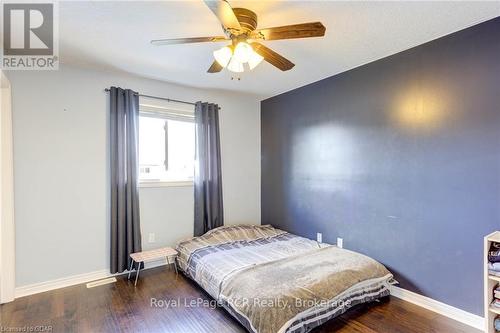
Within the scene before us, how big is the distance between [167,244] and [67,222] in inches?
47.6

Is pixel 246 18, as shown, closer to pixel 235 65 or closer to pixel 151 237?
pixel 235 65

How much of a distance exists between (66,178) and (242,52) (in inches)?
97.4

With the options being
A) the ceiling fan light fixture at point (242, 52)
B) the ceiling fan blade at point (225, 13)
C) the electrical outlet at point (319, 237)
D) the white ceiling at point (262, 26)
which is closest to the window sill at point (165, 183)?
the white ceiling at point (262, 26)

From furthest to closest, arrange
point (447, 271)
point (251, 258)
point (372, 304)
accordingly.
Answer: point (251, 258) < point (372, 304) < point (447, 271)

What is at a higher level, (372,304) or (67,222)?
(67,222)

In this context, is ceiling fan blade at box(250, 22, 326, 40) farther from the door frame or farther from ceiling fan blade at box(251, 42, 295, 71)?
the door frame

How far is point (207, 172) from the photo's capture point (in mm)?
3844

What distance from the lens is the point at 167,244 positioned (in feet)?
11.8

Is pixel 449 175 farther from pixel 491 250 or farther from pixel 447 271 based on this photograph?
pixel 447 271

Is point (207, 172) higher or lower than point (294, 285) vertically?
higher

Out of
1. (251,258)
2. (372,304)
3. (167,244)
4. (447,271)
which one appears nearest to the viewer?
(447,271)

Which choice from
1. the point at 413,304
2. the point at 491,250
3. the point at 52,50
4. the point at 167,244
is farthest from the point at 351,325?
the point at 52,50

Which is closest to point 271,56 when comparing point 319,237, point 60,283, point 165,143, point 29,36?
point 29,36

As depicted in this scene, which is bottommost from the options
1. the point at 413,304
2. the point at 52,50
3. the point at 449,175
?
the point at 413,304
